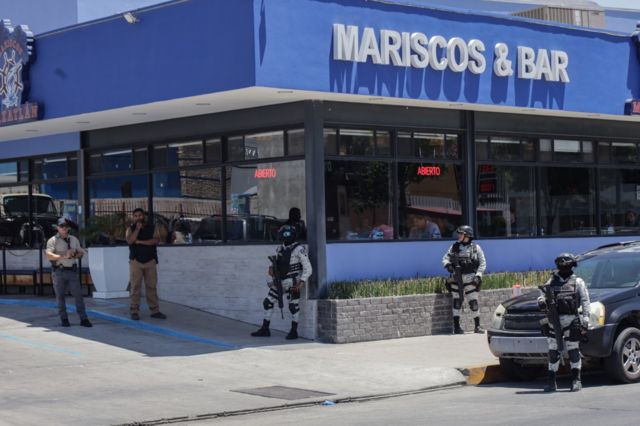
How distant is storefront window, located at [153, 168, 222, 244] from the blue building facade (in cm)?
4

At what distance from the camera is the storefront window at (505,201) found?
20844mm

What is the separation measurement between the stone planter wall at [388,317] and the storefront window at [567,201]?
343 cm

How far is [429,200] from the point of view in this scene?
19859 millimetres

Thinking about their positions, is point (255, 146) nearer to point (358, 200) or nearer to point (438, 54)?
point (358, 200)

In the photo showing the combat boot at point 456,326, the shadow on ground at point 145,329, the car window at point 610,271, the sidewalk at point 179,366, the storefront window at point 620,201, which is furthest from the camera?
the storefront window at point 620,201

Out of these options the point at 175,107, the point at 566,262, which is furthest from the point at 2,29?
the point at 566,262

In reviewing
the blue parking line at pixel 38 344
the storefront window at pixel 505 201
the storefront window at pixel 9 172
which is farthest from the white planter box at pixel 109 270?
the storefront window at pixel 505 201

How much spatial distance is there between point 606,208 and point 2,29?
1383 cm

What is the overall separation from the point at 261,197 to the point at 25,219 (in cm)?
806

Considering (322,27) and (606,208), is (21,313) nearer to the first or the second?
(322,27)

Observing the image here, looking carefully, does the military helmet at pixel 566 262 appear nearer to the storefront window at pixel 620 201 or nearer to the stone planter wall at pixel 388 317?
the stone planter wall at pixel 388 317

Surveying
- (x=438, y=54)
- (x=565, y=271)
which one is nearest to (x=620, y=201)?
(x=438, y=54)

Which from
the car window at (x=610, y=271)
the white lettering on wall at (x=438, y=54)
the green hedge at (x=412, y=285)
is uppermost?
the white lettering on wall at (x=438, y=54)

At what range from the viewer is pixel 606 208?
23578 millimetres
